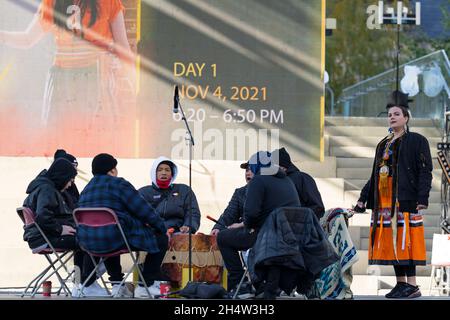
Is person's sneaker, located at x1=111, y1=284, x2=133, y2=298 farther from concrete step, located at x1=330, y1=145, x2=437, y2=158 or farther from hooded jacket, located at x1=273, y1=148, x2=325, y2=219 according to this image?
concrete step, located at x1=330, y1=145, x2=437, y2=158

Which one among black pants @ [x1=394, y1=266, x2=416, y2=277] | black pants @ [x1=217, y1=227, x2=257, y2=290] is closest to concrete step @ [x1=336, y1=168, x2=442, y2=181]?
black pants @ [x1=394, y1=266, x2=416, y2=277]

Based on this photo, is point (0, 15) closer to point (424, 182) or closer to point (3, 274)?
point (3, 274)

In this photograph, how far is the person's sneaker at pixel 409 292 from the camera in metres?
12.1

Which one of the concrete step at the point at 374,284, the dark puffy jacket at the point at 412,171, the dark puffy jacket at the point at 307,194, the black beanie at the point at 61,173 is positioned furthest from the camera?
the concrete step at the point at 374,284

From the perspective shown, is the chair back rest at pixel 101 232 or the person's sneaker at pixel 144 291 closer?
the chair back rest at pixel 101 232

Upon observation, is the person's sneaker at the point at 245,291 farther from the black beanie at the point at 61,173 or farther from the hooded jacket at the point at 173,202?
the black beanie at the point at 61,173

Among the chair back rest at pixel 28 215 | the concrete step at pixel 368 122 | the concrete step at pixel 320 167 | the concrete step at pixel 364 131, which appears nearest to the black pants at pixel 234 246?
the chair back rest at pixel 28 215

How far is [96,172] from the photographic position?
11914 millimetres

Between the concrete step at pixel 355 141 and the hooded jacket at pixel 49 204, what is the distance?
8.49m

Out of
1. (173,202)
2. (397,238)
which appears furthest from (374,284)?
(397,238)

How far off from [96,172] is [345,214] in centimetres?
233

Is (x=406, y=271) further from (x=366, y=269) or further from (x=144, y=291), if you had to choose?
(x=366, y=269)

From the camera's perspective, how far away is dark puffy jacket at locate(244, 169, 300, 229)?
11492mm

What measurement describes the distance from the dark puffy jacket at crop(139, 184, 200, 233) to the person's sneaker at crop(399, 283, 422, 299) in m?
2.25
